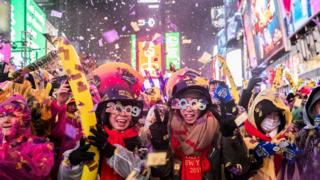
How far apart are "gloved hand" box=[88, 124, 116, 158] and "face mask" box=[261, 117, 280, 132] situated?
4.95 ft

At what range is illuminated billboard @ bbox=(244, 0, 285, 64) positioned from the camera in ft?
49.6

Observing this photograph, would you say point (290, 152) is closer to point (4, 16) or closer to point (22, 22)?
point (4, 16)

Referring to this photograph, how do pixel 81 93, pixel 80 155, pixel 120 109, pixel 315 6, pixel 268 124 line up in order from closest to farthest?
pixel 80 155 < pixel 81 93 < pixel 120 109 < pixel 268 124 < pixel 315 6

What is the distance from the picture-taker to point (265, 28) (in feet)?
56.7

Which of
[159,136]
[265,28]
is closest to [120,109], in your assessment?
[159,136]

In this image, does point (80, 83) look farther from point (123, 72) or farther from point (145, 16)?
point (145, 16)

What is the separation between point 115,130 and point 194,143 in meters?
0.69

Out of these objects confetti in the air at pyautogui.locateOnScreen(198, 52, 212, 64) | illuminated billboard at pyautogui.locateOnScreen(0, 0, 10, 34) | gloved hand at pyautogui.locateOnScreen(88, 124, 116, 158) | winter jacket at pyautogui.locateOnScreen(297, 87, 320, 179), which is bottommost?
winter jacket at pyautogui.locateOnScreen(297, 87, 320, 179)

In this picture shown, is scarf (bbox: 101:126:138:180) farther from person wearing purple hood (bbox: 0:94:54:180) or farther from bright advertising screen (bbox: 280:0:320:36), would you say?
bright advertising screen (bbox: 280:0:320:36)

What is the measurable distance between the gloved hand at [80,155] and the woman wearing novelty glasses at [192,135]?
61cm

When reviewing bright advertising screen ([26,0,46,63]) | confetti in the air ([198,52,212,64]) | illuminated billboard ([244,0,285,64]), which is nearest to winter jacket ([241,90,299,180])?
confetti in the air ([198,52,212,64])

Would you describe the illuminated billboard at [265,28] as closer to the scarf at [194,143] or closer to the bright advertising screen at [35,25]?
the scarf at [194,143]

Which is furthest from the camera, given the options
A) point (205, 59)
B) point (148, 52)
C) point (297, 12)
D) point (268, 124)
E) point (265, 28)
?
point (148, 52)

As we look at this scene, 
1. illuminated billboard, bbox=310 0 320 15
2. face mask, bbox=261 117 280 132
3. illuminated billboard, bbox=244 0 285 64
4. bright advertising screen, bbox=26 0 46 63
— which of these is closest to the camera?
face mask, bbox=261 117 280 132
